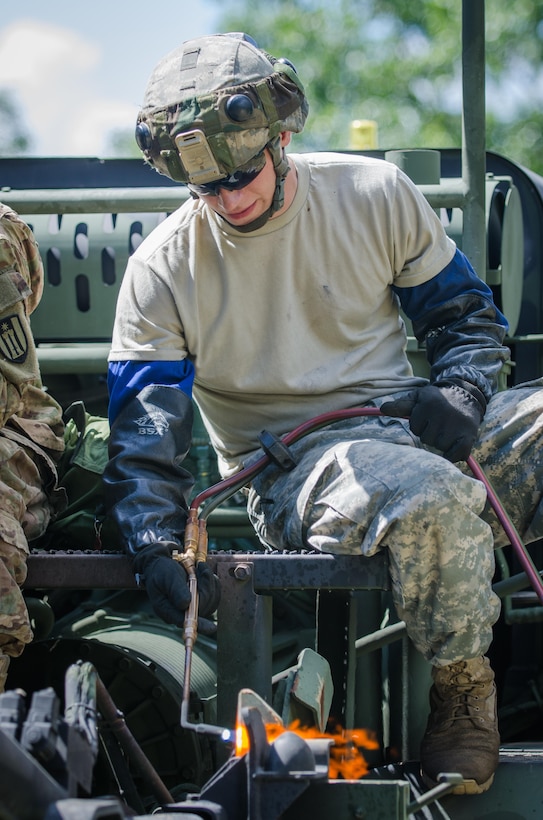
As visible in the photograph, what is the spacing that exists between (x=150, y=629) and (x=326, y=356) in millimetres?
1050

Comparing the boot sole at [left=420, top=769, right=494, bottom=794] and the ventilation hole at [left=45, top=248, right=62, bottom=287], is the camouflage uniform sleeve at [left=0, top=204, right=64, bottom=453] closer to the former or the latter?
the ventilation hole at [left=45, top=248, right=62, bottom=287]

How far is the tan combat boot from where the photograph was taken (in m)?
3.13

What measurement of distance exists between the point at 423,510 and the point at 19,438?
1.17m

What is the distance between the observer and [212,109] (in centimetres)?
328

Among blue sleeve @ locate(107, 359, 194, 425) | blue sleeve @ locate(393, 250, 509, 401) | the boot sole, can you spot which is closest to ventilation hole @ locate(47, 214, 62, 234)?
blue sleeve @ locate(107, 359, 194, 425)

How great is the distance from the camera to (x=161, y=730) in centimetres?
363

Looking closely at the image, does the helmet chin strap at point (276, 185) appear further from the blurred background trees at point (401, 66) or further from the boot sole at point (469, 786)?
the blurred background trees at point (401, 66)

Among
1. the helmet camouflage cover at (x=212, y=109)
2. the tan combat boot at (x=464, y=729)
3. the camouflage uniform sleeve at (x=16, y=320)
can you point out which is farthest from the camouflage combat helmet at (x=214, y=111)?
the tan combat boot at (x=464, y=729)

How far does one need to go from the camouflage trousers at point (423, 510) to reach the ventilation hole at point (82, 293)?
1.25 meters

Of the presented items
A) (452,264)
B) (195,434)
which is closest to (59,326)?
(195,434)

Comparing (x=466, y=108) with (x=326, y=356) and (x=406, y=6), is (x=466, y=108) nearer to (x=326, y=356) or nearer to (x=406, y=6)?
(x=326, y=356)

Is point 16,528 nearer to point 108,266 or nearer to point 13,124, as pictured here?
point 108,266

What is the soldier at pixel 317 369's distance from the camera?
3.10 metres

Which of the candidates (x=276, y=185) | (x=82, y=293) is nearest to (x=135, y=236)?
(x=82, y=293)
